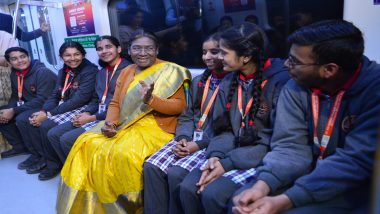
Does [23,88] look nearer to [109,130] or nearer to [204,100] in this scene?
[109,130]

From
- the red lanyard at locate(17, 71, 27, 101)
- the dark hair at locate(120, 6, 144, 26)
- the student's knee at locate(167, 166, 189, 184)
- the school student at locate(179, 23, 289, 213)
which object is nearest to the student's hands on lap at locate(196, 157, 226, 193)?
the school student at locate(179, 23, 289, 213)

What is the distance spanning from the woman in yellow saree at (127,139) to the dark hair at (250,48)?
622 mm

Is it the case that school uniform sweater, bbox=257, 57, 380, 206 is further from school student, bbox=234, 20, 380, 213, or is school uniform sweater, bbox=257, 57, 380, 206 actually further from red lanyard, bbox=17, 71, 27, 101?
red lanyard, bbox=17, 71, 27, 101

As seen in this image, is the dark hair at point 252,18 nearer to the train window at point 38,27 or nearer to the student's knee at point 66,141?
the student's knee at point 66,141

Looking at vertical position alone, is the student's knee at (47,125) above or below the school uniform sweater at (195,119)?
below

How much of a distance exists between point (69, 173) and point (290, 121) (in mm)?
1569

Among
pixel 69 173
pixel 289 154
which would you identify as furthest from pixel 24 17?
pixel 289 154

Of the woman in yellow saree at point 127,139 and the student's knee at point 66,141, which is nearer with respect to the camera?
the woman in yellow saree at point 127,139

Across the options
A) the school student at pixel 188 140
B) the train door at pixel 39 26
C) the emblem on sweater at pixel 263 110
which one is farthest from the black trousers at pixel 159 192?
the train door at pixel 39 26

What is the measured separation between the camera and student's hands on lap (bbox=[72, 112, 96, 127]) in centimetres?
268

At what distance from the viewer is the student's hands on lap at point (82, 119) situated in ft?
8.79

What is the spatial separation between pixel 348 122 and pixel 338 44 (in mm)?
324

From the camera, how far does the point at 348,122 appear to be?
4.07ft

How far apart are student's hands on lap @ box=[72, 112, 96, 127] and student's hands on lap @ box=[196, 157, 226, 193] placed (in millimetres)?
1527
